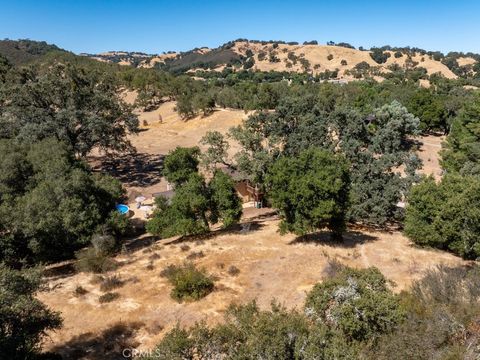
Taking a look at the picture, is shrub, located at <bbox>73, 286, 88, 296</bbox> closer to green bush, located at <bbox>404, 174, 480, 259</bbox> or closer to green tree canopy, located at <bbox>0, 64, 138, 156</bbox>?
green bush, located at <bbox>404, 174, 480, 259</bbox>

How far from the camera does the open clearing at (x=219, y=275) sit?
1947 cm

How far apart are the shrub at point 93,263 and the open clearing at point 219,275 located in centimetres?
71

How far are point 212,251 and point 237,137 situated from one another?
42.5 feet

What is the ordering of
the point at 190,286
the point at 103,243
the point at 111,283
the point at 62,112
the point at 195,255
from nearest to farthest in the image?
1. the point at 190,286
2. the point at 111,283
3. the point at 103,243
4. the point at 195,255
5. the point at 62,112

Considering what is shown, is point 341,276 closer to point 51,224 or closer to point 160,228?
point 160,228

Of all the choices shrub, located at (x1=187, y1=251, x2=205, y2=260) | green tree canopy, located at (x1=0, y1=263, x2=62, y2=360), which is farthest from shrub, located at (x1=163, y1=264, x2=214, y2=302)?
green tree canopy, located at (x1=0, y1=263, x2=62, y2=360)

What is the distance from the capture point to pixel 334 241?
30359 millimetres

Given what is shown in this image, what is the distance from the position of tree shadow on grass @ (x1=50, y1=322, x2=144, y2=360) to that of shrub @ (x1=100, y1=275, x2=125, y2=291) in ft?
14.1

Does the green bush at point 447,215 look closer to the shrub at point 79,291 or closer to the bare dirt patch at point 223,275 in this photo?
the bare dirt patch at point 223,275

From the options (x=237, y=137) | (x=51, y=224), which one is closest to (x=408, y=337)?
(x=51, y=224)

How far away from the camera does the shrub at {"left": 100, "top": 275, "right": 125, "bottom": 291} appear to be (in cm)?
2320

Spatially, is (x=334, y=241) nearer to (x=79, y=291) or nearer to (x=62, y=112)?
(x=79, y=291)

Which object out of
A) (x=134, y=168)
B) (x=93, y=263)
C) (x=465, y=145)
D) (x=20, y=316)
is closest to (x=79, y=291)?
(x=93, y=263)

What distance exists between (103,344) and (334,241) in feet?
62.0
